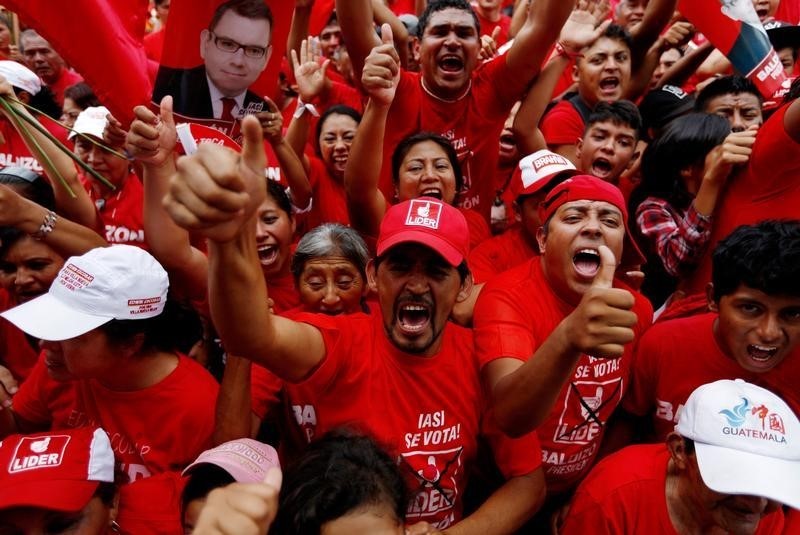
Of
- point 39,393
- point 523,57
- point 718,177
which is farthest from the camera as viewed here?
point 523,57

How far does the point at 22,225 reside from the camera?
259 centimetres

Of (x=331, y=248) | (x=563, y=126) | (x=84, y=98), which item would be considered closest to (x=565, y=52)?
(x=563, y=126)

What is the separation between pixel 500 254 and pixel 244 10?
4.72 feet

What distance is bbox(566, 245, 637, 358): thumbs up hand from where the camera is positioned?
5.48 ft

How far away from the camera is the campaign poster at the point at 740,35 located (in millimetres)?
3125

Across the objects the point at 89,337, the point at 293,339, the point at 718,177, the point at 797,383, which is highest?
the point at 718,177

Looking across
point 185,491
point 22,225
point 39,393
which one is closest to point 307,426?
point 185,491

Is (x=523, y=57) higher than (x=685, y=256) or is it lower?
higher

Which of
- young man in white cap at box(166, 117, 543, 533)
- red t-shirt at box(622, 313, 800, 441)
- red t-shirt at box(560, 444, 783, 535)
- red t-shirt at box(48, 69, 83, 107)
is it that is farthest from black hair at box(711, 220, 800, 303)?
red t-shirt at box(48, 69, 83, 107)

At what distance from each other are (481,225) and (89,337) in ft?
6.19

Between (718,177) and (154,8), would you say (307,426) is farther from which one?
(154,8)

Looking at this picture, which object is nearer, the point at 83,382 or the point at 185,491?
the point at 185,491

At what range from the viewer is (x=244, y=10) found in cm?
246

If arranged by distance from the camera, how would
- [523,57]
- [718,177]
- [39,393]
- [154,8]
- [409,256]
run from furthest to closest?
[154,8], [523,57], [718,177], [39,393], [409,256]
